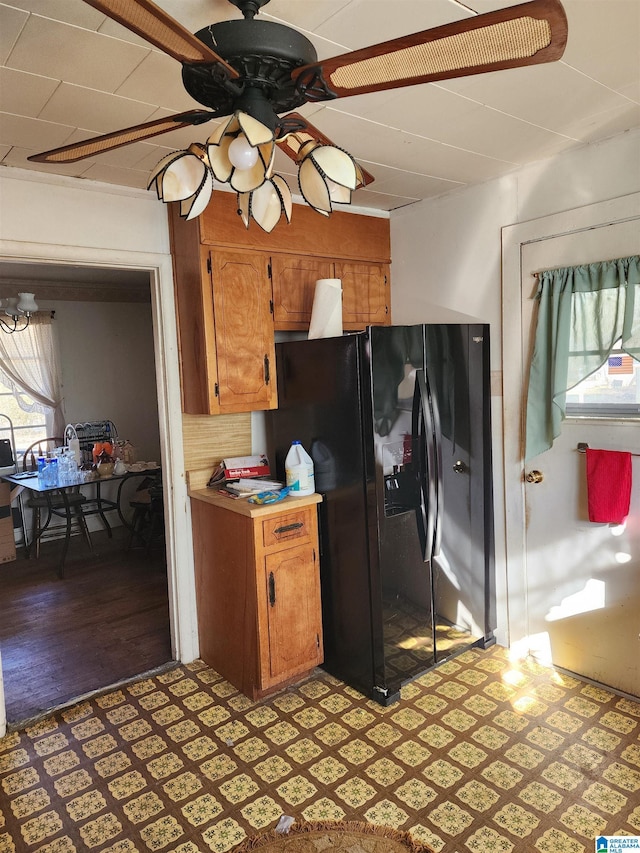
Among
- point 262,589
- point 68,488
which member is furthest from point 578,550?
point 68,488

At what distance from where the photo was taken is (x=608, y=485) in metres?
2.49

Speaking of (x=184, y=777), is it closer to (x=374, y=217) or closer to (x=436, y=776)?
(x=436, y=776)

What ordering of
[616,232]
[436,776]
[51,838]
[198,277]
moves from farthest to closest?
[198,277]
[616,232]
[436,776]
[51,838]

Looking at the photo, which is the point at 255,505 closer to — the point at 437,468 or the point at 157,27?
the point at 437,468

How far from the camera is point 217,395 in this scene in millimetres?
2730

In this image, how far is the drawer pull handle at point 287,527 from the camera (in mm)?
2643

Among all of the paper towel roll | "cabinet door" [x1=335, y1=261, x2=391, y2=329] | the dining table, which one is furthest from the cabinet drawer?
the dining table

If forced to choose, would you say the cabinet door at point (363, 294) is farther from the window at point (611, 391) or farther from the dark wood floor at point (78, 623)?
the dark wood floor at point (78, 623)

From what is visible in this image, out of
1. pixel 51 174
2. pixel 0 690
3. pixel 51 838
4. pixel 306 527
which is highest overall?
pixel 51 174

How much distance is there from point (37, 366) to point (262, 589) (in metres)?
3.83

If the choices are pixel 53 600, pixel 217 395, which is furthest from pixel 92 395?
pixel 217 395

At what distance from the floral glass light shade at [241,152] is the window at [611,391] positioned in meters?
1.92

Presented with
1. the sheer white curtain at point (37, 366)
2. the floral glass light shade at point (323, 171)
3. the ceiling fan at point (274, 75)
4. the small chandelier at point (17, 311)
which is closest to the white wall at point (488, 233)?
the ceiling fan at point (274, 75)

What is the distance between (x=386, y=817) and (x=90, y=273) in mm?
4574
